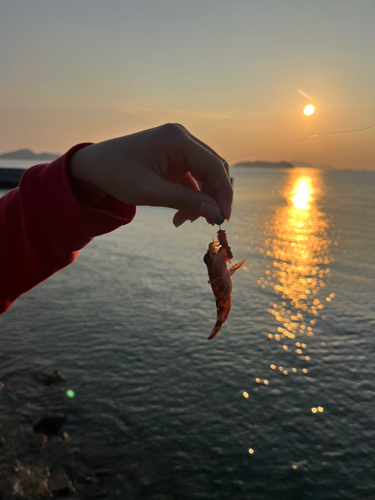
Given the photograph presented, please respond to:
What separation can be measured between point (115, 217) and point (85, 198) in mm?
242

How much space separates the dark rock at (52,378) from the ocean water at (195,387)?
0.12 meters

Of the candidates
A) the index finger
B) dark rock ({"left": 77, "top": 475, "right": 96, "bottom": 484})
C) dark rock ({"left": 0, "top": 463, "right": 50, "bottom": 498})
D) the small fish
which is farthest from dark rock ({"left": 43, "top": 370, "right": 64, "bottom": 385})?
the index finger

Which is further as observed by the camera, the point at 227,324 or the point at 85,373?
the point at 227,324

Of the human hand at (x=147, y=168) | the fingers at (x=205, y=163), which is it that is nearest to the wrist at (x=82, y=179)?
the human hand at (x=147, y=168)

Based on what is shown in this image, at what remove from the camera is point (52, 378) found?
289 inches

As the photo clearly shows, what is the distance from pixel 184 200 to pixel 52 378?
626 cm

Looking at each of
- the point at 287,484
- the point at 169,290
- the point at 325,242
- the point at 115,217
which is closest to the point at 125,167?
the point at 115,217

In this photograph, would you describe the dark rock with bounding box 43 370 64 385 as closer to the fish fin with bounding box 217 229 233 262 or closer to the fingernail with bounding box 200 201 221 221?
the fish fin with bounding box 217 229 233 262

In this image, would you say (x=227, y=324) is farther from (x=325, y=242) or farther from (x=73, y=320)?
(x=325, y=242)

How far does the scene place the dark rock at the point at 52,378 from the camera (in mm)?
7246

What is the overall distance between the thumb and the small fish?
106 cm

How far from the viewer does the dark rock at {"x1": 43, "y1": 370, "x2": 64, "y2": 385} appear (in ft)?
23.8

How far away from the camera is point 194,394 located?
6.96 metres

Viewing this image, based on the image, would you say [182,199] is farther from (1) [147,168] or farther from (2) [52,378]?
(2) [52,378]
